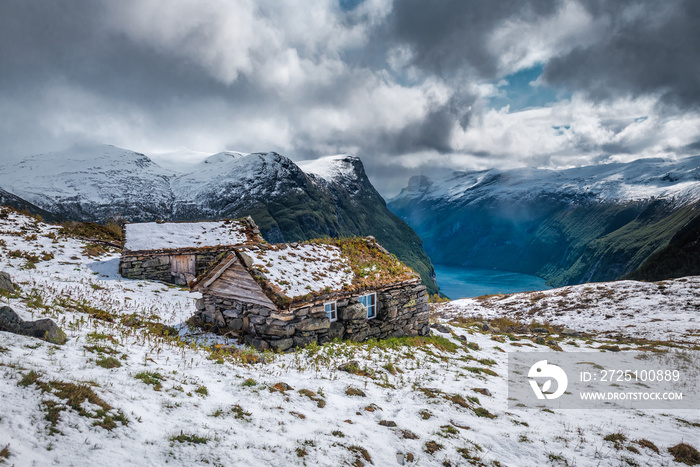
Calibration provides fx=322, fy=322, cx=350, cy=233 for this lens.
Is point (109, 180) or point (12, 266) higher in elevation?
point (109, 180)

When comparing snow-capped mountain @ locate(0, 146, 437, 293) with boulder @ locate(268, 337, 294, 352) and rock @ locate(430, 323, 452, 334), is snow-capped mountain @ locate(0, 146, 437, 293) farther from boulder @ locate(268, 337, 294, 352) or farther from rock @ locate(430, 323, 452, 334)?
boulder @ locate(268, 337, 294, 352)

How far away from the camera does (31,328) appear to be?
→ 775 centimetres

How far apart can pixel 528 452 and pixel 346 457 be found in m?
4.27

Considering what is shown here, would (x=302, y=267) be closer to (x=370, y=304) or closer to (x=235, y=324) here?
(x=235, y=324)

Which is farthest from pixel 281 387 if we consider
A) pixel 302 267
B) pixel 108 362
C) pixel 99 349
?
pixel 302 267

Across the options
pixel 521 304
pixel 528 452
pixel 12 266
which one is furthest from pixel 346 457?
pixel 521 304

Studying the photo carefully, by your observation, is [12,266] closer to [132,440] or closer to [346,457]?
[132,440]

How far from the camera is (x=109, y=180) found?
154 m

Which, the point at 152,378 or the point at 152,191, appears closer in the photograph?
the point at 152,378

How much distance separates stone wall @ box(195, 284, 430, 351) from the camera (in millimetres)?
11438

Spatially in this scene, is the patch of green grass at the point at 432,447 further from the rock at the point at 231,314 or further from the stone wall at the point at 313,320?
the rock at the point at 231,314

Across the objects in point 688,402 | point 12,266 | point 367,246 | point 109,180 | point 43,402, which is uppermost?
point 109,180

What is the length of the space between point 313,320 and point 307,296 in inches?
37.6

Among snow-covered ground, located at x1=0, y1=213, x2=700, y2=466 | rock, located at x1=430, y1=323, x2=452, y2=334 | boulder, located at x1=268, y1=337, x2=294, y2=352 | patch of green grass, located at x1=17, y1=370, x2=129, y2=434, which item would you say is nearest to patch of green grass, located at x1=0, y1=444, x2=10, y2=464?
snow-covered ground, located at x1=0, y1=213, x2=700, y2=466
